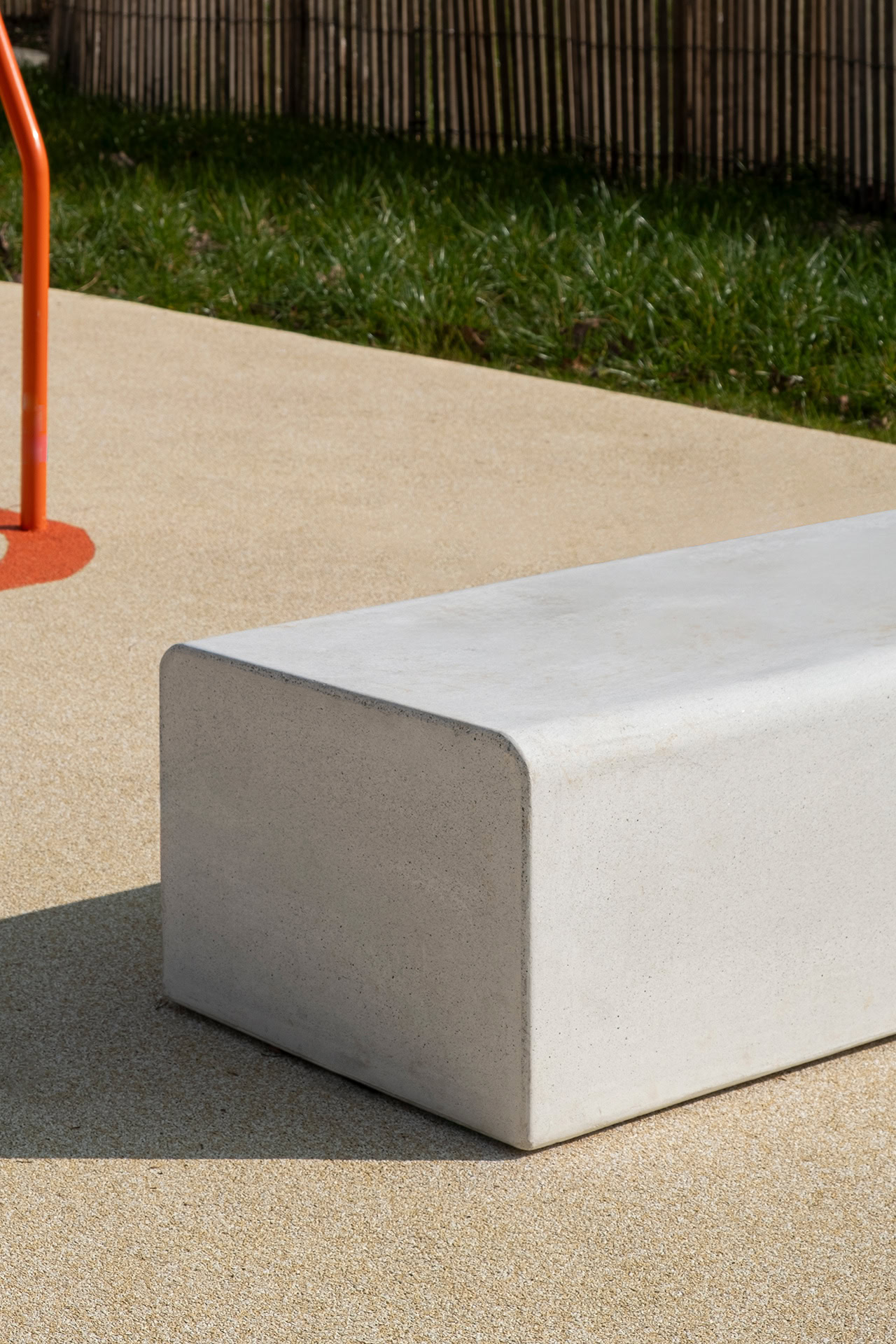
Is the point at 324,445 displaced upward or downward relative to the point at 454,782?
downward

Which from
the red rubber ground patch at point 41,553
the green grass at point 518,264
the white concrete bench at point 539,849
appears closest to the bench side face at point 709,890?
the white concrete bench at point 539,849

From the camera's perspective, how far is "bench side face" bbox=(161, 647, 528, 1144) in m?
2.30

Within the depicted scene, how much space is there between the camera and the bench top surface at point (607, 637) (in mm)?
2402

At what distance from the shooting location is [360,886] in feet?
8.04

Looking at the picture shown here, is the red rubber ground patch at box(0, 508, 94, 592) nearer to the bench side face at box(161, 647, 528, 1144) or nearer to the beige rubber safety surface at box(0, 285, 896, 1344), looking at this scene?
the beige rubber safety surface at box(0, 285, 896, 1344)

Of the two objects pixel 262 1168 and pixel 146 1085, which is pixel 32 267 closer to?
pixel 146 1085

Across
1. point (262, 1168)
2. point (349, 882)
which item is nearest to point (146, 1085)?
point (262, 1168)

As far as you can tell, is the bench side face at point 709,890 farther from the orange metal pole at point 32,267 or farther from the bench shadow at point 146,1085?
the orange metal pole at point 32,267

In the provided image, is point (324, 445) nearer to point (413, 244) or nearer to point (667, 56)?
point (413, 244)

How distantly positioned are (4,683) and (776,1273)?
2.49 m

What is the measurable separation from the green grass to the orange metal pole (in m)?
2.75

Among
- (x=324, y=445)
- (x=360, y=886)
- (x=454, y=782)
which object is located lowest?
(x=324, y=445)

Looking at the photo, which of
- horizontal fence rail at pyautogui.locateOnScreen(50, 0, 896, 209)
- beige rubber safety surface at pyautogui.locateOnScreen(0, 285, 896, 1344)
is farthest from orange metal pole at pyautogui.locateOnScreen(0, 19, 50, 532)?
horizontal fence rail at pyautogui.locateOnScreen(50, 0, 896, 209)

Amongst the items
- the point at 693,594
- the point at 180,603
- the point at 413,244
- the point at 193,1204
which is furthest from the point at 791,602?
the point at 413,244
